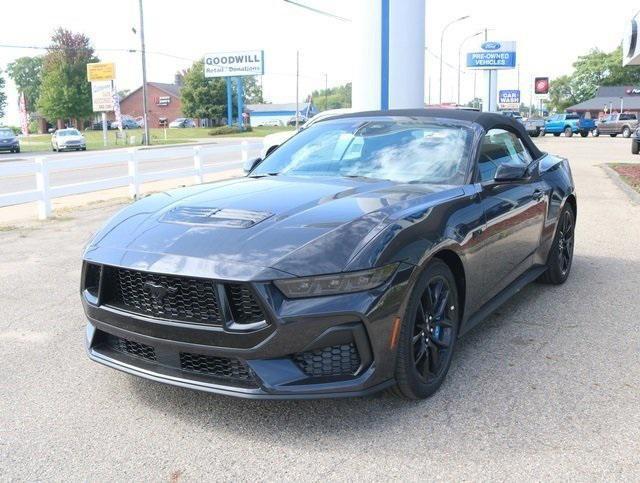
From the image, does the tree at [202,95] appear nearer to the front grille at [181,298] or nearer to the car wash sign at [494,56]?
the car wash sign at [494,56]

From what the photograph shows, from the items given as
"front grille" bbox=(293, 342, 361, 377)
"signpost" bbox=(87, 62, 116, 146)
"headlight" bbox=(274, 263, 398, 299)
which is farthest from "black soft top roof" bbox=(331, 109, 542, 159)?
"signpost" bbox=(87, 62, 116, 146)

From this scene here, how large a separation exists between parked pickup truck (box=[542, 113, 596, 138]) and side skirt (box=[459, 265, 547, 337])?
48.4 metres

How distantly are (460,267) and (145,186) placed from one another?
12541 mm

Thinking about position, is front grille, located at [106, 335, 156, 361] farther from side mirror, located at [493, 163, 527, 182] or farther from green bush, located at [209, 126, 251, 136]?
green bush, located at [209, 126, 251, 136]

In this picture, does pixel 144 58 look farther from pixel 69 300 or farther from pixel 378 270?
pixel 378 270

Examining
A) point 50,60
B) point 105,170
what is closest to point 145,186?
point 105,170

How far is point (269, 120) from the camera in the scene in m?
123

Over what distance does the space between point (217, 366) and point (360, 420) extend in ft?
2.57

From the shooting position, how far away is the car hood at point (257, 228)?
2.98 m

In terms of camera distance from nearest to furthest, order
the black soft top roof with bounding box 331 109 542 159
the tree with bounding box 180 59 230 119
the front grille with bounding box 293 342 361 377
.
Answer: the front grille with bounding box 293 342 361 377
the black soft top roof with bounding box 331 109 542 159
the tree with bounding box 180 59 230 119

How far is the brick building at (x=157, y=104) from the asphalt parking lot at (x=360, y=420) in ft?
367

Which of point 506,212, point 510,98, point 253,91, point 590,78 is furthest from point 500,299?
point 253,91

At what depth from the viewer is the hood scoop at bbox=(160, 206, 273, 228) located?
10.9ft

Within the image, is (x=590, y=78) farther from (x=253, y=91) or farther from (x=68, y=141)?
(x=68, y=141)
